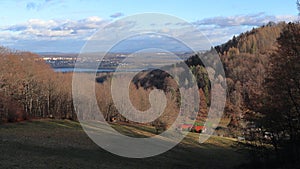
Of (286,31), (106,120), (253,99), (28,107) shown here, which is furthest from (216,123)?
(286,31)

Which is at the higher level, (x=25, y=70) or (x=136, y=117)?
(x=25, y=70)

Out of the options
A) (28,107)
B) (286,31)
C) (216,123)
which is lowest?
(216,123)

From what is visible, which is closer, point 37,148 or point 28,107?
point 37,148

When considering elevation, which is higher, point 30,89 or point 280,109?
point 280,109

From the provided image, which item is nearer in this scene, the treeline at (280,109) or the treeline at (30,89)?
the treeline at (280,109)

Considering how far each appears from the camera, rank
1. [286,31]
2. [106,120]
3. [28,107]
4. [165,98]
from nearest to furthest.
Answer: [286,31] < [165,98] < [28,107] < [106,120]

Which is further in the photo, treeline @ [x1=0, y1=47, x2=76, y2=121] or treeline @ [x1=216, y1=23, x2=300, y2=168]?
treeline @ [x1=0, y1=47, x2=76, y2=121]

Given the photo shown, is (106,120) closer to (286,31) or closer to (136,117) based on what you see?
(136,117)

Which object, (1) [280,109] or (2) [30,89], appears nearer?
(1) [280,109]
